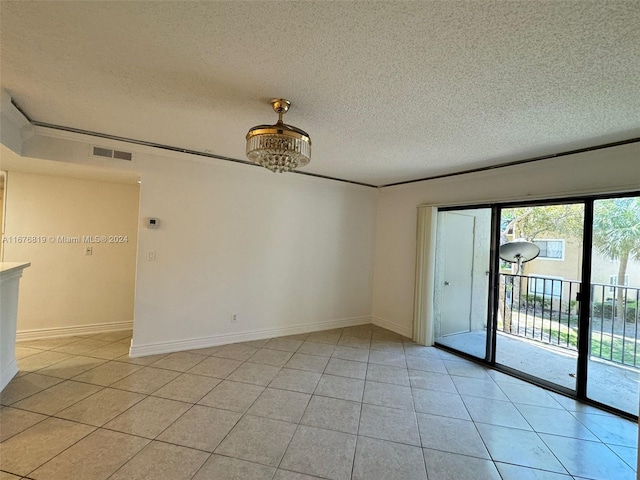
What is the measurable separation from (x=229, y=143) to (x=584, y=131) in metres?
3.37

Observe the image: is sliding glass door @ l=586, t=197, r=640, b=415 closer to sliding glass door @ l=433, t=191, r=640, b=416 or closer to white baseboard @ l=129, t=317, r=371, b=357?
sliding glass door @ l=433, t=191, r=640, b=416

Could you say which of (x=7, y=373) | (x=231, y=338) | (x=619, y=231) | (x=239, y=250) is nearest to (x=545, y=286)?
(x=619, y=231)

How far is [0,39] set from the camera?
151cm

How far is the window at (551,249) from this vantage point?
3252 millimetres

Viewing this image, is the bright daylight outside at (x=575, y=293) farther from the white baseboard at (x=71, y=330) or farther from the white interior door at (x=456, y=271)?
the white baseboard at (x=71, y=330)

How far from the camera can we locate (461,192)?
12.7ft

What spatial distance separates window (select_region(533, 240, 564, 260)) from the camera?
10.7ft

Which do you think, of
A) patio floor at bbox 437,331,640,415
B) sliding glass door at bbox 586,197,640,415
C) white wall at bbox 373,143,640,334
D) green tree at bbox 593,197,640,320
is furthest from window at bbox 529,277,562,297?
white wall at bbox 373,143,640,334

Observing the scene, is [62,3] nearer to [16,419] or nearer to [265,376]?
[16,419]

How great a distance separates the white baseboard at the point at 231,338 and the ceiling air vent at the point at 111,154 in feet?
7.34

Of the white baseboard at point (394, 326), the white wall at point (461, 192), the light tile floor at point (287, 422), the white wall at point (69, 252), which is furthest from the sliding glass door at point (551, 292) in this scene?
the white wall at point (69, 252)

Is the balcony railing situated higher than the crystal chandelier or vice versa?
the crystal chandelier

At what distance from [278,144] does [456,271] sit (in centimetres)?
380

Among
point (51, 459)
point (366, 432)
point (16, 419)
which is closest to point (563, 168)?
point (366, 432)
